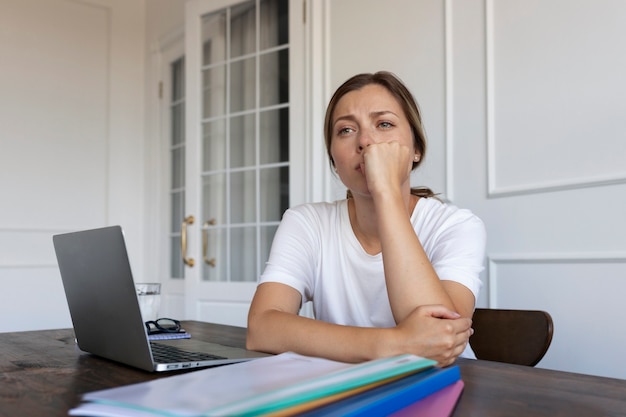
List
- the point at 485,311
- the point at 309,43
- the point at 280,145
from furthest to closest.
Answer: the point at 280,145
the point at 309,43
the point at 485,311

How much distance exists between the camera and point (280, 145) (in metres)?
3.00

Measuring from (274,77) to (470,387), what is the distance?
8.29 ft

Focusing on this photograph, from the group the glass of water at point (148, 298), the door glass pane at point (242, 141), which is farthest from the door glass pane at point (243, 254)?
the glass of water at point (148, 298)

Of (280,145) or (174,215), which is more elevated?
(280,145)

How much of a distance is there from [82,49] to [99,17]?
0.27 metres

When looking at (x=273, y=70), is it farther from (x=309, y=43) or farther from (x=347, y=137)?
(x=347, y=137)

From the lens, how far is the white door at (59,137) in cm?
353

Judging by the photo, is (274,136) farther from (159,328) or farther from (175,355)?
(175,355)

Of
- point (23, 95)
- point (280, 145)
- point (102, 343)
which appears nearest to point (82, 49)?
point (23, 95)

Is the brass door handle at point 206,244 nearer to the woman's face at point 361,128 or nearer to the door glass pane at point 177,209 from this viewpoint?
the door glass pane at point 177,209

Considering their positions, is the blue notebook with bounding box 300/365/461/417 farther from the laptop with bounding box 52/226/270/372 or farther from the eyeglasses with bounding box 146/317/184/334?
the eyeglasses with bounding box 146/317/184/334

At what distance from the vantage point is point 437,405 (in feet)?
2.06

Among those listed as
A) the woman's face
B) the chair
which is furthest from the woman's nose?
the chair

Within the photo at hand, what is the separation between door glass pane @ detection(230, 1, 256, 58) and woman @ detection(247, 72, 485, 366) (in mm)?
1862
